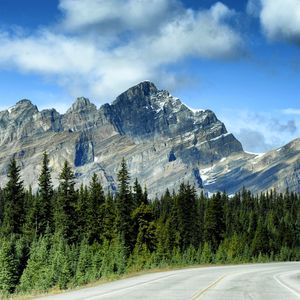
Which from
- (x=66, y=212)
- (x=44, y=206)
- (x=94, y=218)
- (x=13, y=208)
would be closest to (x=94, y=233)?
(x=94, y=218)

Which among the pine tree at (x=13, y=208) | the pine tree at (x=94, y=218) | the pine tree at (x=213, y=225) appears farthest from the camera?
the pine tree at (x=213, y=225)

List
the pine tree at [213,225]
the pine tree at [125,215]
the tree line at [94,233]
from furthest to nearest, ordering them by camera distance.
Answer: the pine tree at [213,225], the pine tree at [125,215], the tree line at [94,233]

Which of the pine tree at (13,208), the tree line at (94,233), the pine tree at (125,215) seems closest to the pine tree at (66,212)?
the tree line at (94,233)

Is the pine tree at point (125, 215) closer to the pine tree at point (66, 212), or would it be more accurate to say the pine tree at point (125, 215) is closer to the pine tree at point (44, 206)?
the pine tree at point (66, 212)

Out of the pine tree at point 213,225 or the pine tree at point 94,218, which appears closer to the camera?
the pine tree at point 94,218

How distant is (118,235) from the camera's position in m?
71.8

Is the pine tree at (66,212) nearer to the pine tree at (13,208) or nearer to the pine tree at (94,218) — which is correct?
the pine tree at (13,208)

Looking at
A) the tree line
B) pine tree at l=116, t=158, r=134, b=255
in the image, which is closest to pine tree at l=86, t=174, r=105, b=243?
the tree line

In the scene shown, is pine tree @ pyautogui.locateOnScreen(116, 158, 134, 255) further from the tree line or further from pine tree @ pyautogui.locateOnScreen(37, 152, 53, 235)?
pine tree @ pyautogui.locateOnScreen(37, 152, 53, 235)

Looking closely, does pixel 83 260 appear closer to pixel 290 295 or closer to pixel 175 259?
pixel 175 259

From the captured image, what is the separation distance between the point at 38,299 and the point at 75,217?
53.3 metres

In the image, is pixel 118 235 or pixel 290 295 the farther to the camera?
pixel 118 235

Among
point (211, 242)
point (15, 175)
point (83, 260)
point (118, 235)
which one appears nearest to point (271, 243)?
point (211, 242)

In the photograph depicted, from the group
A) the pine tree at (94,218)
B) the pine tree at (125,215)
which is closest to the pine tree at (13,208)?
the pine tree at (94,218)
